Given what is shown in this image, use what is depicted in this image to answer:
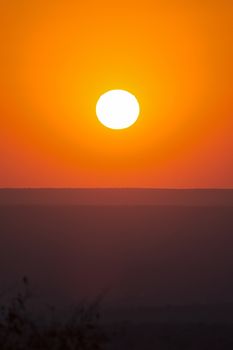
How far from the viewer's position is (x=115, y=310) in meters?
6.97

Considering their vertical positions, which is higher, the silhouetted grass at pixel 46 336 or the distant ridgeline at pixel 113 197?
the distant ridgeline at pixel 113 197

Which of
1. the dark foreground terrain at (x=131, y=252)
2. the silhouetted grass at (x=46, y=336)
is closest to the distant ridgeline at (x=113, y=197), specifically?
the dark foreground terrain at (x=131, y=252)

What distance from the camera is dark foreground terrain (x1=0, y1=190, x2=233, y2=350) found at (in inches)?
276

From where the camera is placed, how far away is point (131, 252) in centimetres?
705

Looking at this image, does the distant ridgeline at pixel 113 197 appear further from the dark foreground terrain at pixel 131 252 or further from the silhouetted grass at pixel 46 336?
the silhouetted grass at pixel 46 336

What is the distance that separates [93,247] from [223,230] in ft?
3.75

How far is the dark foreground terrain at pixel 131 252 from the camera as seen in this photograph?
23.0 ft

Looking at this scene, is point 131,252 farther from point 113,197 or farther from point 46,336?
point 46,336

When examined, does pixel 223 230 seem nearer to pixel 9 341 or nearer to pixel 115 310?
pixel 115 310

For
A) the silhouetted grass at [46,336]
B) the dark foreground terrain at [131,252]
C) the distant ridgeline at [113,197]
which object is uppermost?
the distant ridgeline at [113,197]

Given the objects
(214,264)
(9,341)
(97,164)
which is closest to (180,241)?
(214,264)

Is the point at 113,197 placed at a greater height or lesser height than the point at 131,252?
greater

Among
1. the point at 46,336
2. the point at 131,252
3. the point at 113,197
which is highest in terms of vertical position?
the point at 113,197

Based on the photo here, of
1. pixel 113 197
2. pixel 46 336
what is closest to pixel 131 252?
pixel 113 197
